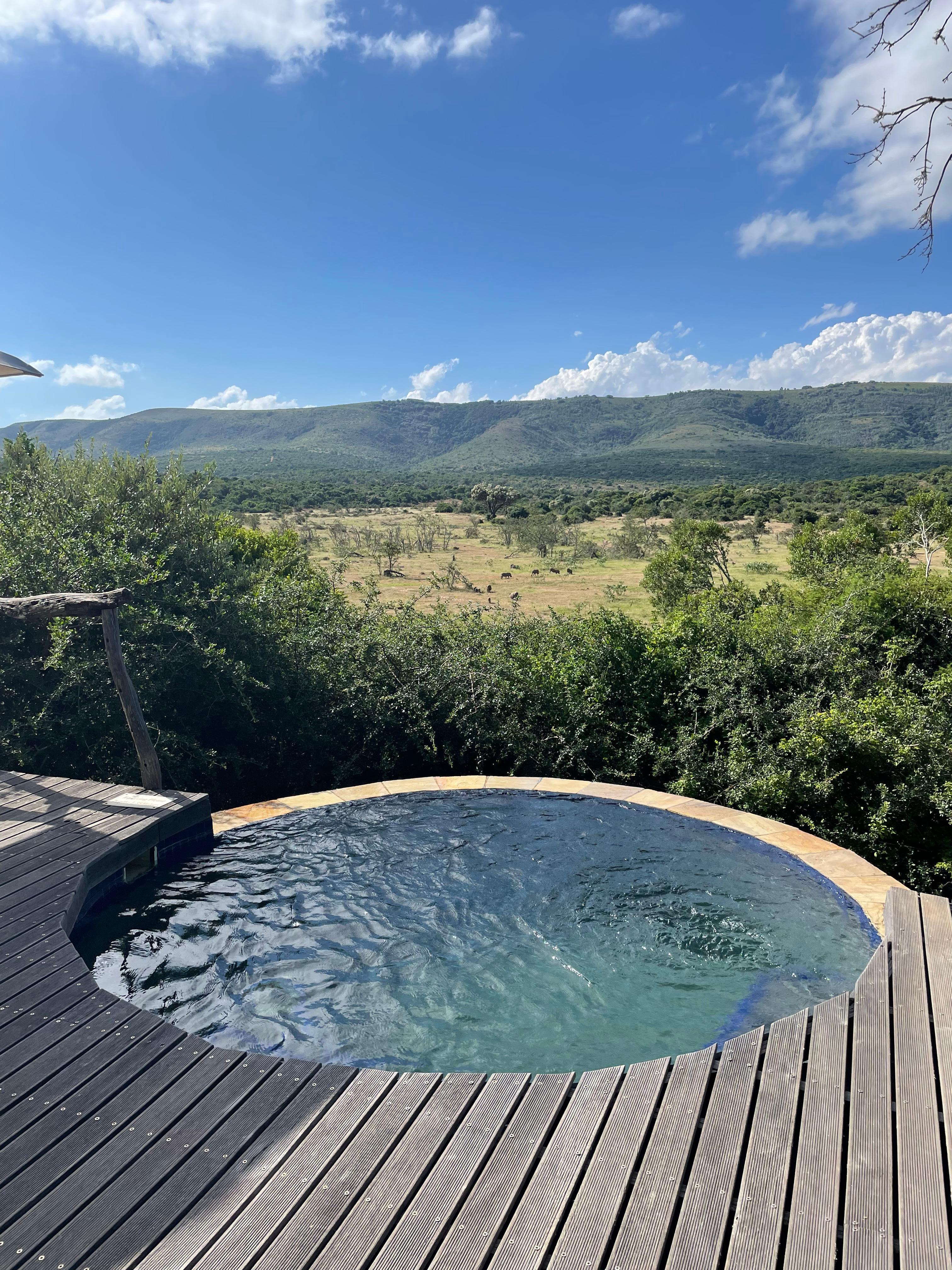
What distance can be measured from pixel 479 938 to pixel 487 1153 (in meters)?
2.19

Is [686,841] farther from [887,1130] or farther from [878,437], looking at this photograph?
[878,437]

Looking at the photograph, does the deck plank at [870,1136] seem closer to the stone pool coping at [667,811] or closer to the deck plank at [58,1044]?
the stone pool coping at [667,811]

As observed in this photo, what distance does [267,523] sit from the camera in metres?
38.7

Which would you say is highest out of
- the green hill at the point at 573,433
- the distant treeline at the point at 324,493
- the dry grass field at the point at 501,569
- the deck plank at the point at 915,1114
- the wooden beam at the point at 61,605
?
the green hill at the point at 573,433

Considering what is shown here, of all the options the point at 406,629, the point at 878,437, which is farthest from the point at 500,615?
the point at 878,437

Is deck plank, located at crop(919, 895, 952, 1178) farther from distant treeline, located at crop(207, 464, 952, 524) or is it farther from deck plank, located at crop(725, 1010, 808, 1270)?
distant treeline, located at crop(207, 464, 952, 524)

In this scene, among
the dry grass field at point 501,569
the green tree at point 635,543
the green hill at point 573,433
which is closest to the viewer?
the dry grass field at point 501,569

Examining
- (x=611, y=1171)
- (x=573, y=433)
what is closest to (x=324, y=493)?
(x=611, y=1171)

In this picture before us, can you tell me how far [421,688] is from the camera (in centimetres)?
775

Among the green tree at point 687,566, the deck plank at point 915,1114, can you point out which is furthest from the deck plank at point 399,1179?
the green tree at point 687,566

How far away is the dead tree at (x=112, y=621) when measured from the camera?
5.07m

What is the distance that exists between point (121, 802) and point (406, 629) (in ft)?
12.0

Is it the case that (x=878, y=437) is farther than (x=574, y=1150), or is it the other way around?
(x=878, y=437)

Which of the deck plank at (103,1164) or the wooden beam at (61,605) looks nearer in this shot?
the deck plank at (103,1164)
